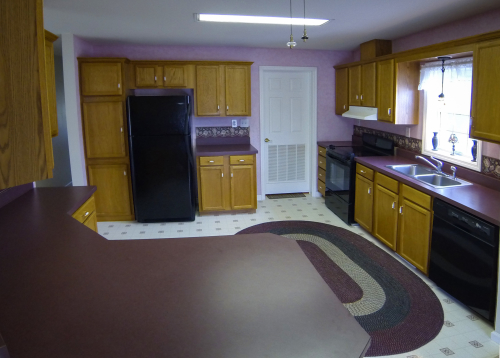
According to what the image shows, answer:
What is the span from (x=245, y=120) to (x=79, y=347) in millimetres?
4761

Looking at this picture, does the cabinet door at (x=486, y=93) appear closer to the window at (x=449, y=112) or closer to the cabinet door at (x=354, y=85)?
the window at (x=449, y=112)

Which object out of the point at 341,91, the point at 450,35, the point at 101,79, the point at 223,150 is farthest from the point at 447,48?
the point at 101,79

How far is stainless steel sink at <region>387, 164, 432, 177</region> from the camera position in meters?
4.12

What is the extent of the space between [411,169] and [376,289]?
59.8 inches

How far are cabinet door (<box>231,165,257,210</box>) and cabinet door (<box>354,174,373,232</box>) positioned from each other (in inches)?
53.3

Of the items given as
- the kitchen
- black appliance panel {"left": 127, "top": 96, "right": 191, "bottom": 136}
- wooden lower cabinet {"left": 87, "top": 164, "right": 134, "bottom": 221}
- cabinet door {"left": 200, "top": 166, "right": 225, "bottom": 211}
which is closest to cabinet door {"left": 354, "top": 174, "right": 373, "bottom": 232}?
the kitchen

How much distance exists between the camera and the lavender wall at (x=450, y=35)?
131 inches

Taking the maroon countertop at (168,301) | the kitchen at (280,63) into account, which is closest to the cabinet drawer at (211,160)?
the kitchen at (280,63)

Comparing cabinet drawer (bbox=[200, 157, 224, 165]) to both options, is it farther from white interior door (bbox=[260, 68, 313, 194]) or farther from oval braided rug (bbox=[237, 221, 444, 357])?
oval braided rug (bbox=[237, 221, 444, 357])

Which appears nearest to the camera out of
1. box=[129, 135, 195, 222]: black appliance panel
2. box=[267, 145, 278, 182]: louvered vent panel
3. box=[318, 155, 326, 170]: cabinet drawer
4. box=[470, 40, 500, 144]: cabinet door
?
box=[470, 40, 500, 144]: cabinet door

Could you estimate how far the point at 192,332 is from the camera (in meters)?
1.23

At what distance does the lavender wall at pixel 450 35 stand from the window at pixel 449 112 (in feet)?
0.59

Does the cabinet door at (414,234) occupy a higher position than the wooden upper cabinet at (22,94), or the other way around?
the wooden upper cabinet at (22,94)

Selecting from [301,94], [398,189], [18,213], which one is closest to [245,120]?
[301,94]
